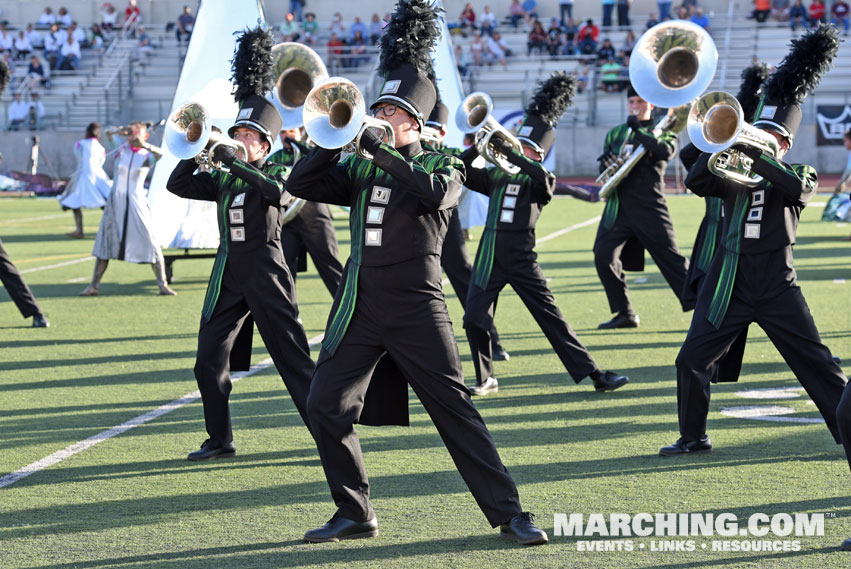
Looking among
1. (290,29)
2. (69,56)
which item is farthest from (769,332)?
(69,56)

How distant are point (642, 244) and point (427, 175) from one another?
5747 mm

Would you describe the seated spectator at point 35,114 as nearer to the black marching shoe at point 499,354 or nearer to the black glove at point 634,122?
the black glove at point 634,122

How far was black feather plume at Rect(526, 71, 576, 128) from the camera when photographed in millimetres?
8062

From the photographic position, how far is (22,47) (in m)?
34.9

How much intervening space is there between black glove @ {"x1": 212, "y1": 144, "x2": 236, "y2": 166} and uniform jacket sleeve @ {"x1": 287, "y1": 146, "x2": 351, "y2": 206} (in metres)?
1.20

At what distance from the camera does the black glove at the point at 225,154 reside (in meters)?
5.98

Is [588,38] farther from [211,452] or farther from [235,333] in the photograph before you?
[211,452]

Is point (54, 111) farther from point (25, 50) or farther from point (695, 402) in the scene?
point (695, 402)

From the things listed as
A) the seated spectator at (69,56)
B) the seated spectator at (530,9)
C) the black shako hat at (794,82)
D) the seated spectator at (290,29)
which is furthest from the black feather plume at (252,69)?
the seated spectator at (69,56)

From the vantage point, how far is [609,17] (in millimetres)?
33531

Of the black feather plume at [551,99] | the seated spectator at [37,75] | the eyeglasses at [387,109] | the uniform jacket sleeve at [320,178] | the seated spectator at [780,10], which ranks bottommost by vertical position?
the seated spectator at [37,75]

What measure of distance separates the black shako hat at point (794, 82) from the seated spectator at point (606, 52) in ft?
83.3

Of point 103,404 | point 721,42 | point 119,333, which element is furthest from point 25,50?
point 103,404

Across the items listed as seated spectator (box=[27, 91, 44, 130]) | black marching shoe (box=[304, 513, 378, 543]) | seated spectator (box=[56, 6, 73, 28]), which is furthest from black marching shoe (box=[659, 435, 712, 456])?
seated spectator (box=[56, 6, 73, 28])
